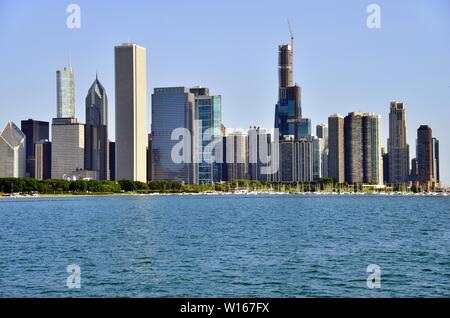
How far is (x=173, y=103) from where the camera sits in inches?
7249

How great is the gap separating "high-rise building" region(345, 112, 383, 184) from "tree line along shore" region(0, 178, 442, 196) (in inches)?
431

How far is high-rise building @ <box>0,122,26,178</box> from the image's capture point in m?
182

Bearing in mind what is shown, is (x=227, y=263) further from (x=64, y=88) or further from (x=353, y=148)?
(x=353, y=148)

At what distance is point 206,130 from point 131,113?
22.9m

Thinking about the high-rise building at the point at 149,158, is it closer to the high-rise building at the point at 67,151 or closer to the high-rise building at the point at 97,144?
the high-rise building at the point at 97,144

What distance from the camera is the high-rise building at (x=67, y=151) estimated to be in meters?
181

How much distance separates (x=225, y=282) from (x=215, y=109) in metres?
156

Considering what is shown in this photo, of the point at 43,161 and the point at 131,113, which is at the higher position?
the point at 131,113

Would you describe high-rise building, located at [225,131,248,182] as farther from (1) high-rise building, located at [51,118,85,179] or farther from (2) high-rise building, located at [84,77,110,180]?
(1) high-rise building, located at [51,118,85,179]

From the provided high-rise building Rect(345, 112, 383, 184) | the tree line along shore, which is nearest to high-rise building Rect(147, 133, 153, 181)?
the tree line along shore

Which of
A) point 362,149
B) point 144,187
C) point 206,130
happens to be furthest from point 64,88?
point 206,130

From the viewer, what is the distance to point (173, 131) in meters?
186

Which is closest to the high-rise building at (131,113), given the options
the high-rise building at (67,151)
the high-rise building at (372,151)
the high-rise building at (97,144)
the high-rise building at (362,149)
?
the high-rise building at (97,144)
